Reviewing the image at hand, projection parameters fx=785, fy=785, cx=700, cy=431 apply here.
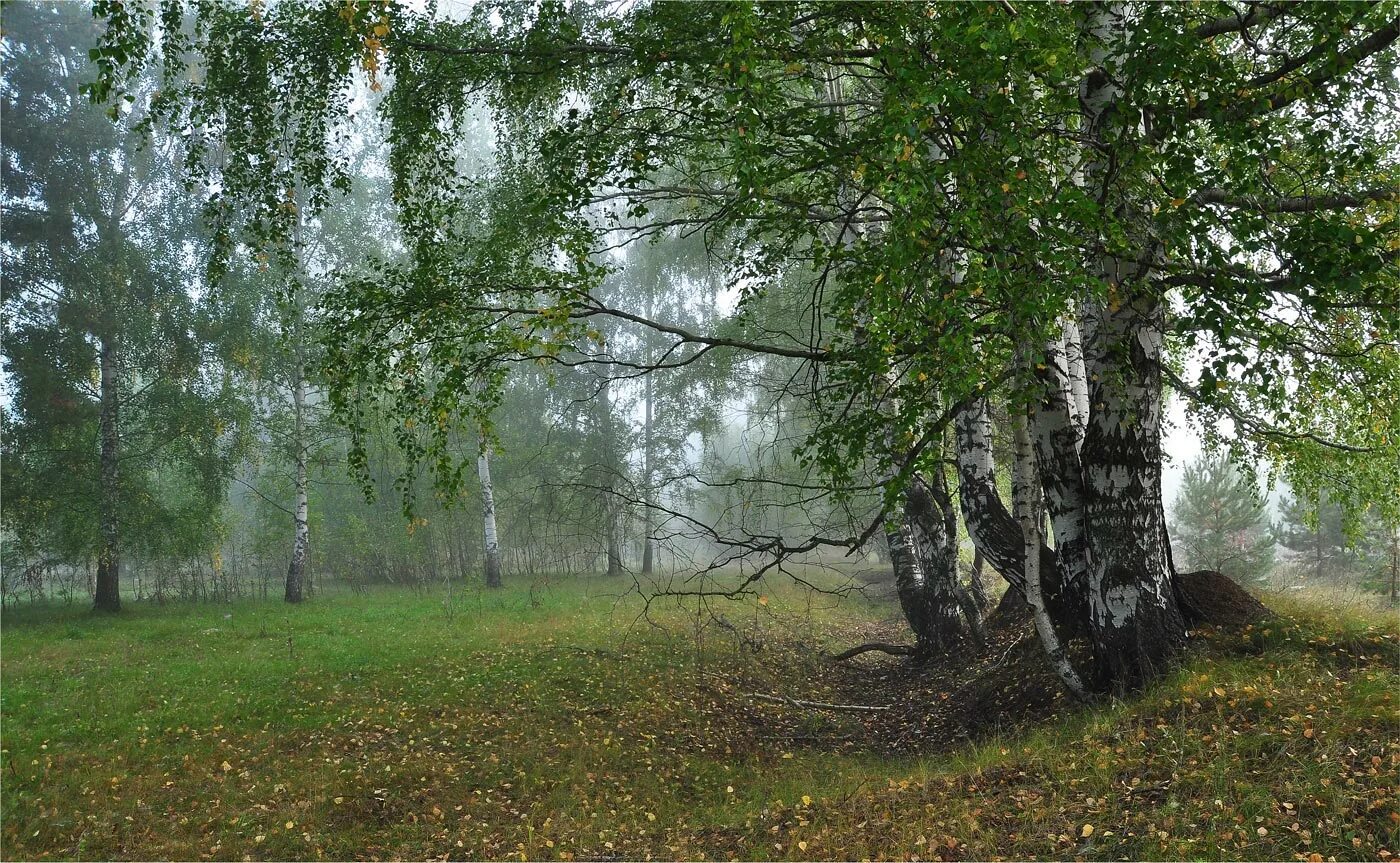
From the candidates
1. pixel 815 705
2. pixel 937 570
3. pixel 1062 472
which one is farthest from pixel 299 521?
pixel 1062 472

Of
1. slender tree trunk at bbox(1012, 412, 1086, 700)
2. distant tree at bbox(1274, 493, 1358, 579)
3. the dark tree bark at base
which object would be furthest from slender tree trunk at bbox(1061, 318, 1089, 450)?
distant tree at bbox(1274, 493, 1358, 579)

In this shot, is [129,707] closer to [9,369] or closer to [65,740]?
[65,740]

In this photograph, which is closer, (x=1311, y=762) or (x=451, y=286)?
(x=1311, y=762)

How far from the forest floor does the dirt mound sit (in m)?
0.18

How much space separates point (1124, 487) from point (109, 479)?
16.1m

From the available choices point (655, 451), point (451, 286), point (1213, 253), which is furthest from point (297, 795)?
point (655, 451)

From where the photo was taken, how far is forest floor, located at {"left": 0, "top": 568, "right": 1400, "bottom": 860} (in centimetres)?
452

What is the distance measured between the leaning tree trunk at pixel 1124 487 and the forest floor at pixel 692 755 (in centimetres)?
40

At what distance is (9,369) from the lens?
13.1 m

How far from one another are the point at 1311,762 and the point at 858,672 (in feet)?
19.6

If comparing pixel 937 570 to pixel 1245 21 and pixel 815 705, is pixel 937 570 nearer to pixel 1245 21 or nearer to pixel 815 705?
pixel 815 705

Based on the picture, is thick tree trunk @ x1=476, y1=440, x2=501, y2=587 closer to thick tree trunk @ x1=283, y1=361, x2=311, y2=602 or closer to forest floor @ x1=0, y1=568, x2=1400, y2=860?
thick tree trunk @ x1=283, y1=361, x2=311, y2=602

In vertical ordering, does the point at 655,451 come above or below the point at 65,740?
above

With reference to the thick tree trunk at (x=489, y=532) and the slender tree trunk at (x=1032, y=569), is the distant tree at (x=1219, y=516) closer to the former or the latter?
the slender tree trunk at (x=1032, y=569)
